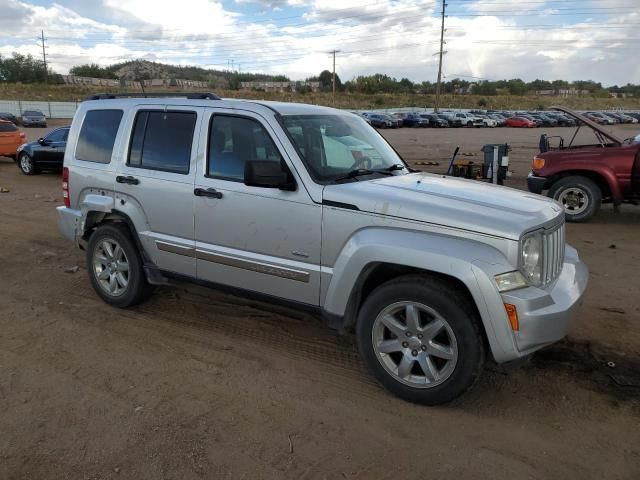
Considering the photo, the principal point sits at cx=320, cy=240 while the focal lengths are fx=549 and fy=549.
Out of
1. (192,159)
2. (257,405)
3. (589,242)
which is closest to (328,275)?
(257,405)

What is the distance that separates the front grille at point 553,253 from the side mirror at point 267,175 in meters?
1.73

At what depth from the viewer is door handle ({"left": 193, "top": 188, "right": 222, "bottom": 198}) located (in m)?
4.27

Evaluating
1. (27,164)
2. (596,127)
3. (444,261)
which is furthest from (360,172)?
(27,164)

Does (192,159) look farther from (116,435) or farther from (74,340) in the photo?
(116,435)

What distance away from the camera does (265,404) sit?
3.60 meters

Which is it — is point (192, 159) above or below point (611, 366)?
above

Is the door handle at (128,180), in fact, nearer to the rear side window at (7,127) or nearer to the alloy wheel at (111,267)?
the alloy wheel at (111,267)

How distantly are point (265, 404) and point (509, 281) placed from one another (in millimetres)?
1731

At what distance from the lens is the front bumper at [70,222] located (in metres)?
5.36

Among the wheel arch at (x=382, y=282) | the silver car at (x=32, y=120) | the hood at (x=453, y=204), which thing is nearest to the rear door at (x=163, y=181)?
the hood at (x=453, y=204)

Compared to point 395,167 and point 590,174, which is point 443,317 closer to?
point 395,167

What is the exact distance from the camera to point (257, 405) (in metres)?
3.58

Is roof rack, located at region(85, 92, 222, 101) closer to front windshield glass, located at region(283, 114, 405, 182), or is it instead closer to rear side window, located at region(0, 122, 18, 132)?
front windshield glass, located at region(283, 114, 405, 182)

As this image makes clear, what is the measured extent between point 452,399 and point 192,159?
2.69 meters
